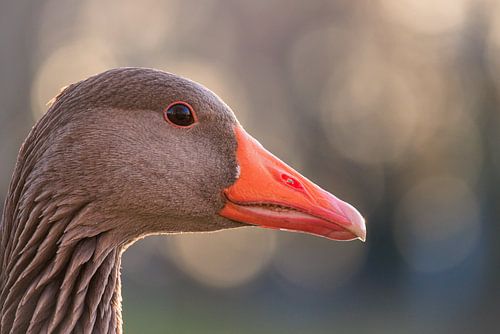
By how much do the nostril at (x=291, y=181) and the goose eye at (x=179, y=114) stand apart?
682mm

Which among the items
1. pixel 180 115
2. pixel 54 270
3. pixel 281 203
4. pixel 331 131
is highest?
pixel 331 131

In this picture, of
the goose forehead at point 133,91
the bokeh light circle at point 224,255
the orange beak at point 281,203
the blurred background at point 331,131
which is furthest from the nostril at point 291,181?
the bokeh light circle at point 224,255

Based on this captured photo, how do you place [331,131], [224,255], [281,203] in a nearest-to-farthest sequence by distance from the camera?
[281,203] < [224,255] < [331,131]

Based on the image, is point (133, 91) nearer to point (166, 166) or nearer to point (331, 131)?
point (166, 166)

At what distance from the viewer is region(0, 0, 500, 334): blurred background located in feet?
95.2

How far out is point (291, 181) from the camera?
5.22 meters

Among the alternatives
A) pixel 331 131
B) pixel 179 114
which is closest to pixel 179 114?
pixel 179 114

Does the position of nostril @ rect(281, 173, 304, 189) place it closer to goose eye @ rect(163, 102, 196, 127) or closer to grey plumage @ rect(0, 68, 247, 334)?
grey plumage @ rect(0, 68, 247, 334)

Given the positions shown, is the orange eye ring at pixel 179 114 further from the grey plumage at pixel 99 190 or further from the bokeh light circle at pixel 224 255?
the bokeh light circle at pixel 224 255

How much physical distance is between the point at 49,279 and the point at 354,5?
3674 centimetres

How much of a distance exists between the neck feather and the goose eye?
0.74 meters

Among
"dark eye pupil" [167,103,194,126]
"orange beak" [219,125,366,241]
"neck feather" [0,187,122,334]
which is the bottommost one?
"neck feather" [0,187,122,334]

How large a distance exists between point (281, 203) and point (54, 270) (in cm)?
141

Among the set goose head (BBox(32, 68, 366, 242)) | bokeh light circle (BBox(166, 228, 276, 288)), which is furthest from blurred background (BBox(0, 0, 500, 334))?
goose head (BBox(32, 68, 366, 242))
